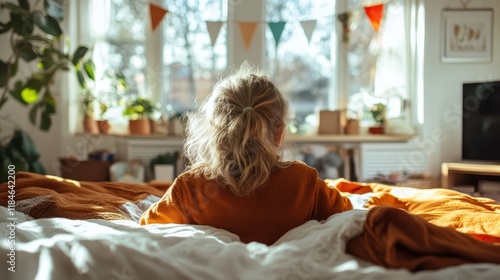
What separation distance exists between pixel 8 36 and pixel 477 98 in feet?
10.8

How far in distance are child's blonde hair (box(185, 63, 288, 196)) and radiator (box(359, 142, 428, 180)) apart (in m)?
2.60

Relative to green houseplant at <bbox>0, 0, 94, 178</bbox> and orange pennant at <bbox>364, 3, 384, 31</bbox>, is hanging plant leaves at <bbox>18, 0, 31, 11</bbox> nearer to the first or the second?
green houseplant at <bbox>0, 0, 94, 178</bbox>

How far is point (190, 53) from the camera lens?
425 centimetres

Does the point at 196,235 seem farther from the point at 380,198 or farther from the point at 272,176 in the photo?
the point at 380,198

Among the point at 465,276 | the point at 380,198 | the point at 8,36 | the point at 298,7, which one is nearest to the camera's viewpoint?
the point at 465,276

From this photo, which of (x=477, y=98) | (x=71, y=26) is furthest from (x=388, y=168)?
(x=71, y=26)

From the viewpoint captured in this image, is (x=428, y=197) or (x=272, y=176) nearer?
(x=272, y=176)

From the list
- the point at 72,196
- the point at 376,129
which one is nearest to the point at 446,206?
the point at 72,196

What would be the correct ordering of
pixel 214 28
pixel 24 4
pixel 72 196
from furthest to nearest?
pixel 214 28
pixel 24 4
pixel 72 196

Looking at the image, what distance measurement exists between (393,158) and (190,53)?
5.63ft

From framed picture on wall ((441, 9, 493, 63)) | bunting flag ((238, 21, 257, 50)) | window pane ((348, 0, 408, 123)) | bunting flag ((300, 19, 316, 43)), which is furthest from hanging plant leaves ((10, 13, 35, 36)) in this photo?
framed picture on wall ((441, 9, 493, 63))

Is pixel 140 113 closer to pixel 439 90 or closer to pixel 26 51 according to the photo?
pixel 26 51

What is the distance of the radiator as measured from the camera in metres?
3.96

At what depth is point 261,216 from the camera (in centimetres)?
134
